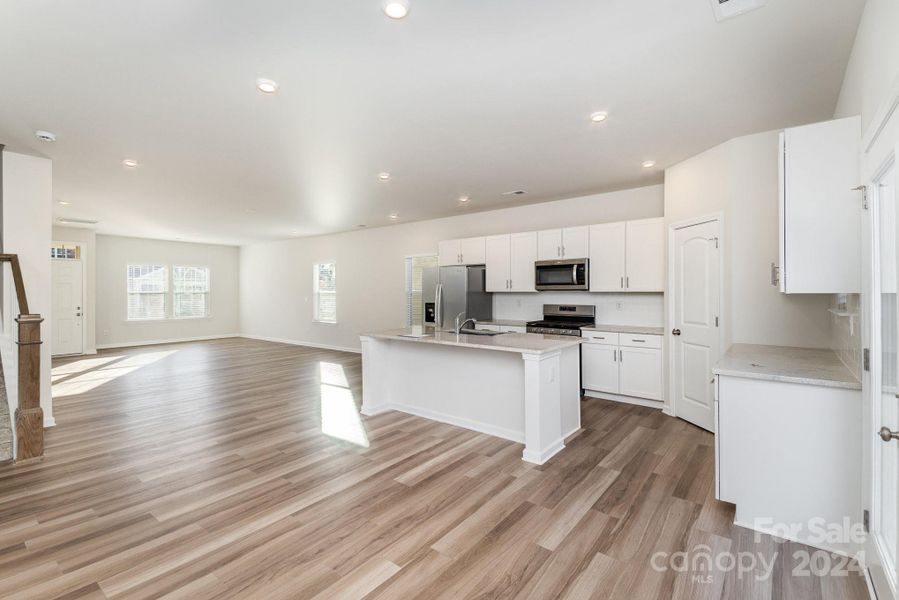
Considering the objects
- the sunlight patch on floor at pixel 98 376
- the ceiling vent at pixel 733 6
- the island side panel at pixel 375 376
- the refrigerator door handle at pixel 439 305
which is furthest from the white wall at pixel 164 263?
the ceiling vent at pixel 733 6

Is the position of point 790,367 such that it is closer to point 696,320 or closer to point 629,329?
Answer: point 696,320

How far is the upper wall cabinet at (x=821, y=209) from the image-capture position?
7.16 ft

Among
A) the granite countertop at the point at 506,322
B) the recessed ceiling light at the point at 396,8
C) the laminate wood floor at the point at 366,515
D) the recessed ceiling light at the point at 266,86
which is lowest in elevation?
the laminate wood floor at the point at 366,515

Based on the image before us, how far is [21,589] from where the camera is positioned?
1854 millimetres

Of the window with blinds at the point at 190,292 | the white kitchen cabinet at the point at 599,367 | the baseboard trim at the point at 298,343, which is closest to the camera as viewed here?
the white kitchen cabinet at the point at 599,367

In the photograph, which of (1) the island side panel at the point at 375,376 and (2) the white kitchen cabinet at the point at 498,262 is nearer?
(1) the island side panel at the point at 375,376

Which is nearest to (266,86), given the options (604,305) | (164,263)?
(604,305)

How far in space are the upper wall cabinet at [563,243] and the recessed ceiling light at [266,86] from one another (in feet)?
12.9

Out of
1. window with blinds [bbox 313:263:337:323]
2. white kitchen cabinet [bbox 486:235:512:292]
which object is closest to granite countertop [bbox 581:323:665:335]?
white kitchen cabinet [bbox 486:235:512:292]

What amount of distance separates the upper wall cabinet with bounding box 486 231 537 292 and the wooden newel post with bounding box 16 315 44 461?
507 centimetres

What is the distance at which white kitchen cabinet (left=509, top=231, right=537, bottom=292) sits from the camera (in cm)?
583

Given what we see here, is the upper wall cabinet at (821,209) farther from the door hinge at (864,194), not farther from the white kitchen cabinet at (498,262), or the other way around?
the white kitchen cabinet at (498,262)

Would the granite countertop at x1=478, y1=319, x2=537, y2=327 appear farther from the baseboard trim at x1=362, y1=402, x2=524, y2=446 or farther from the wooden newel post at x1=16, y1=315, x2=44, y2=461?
the wooden newel post at x1=16, y1=315, x2=44, y2=461

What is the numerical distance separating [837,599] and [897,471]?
848mm
